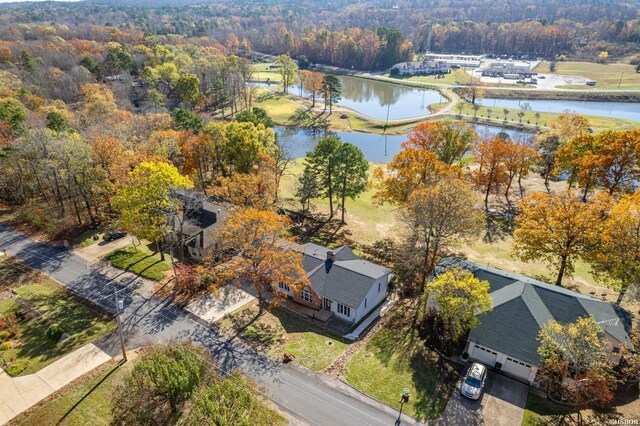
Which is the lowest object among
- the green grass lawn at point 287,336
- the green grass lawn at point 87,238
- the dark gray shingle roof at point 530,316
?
the green grass lawn at point 287,336

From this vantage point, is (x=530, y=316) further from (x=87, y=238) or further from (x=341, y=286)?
(x=87, y=238)

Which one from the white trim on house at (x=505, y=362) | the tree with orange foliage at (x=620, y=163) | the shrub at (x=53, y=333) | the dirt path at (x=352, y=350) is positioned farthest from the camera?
the tree with orange foliage at (x=620, y=163)

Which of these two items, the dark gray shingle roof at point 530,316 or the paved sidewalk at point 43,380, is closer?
the paved sidewalk at point 43,380

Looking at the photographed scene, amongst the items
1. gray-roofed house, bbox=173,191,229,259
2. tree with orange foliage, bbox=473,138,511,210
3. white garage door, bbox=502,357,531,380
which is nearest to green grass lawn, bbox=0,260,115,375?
gray-roofed house, bbox=173,191,229,259

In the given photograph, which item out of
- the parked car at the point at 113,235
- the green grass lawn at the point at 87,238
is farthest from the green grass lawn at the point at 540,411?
the green grass lawn at the point at 87,238

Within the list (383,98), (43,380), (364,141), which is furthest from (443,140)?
(383,98)

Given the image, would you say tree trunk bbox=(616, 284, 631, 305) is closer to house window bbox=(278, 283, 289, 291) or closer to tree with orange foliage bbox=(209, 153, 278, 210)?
house window bbox=(278, 283, 289, 291)

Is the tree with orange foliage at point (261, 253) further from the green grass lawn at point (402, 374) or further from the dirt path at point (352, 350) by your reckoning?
the green grass lawn at point (402, 374)
